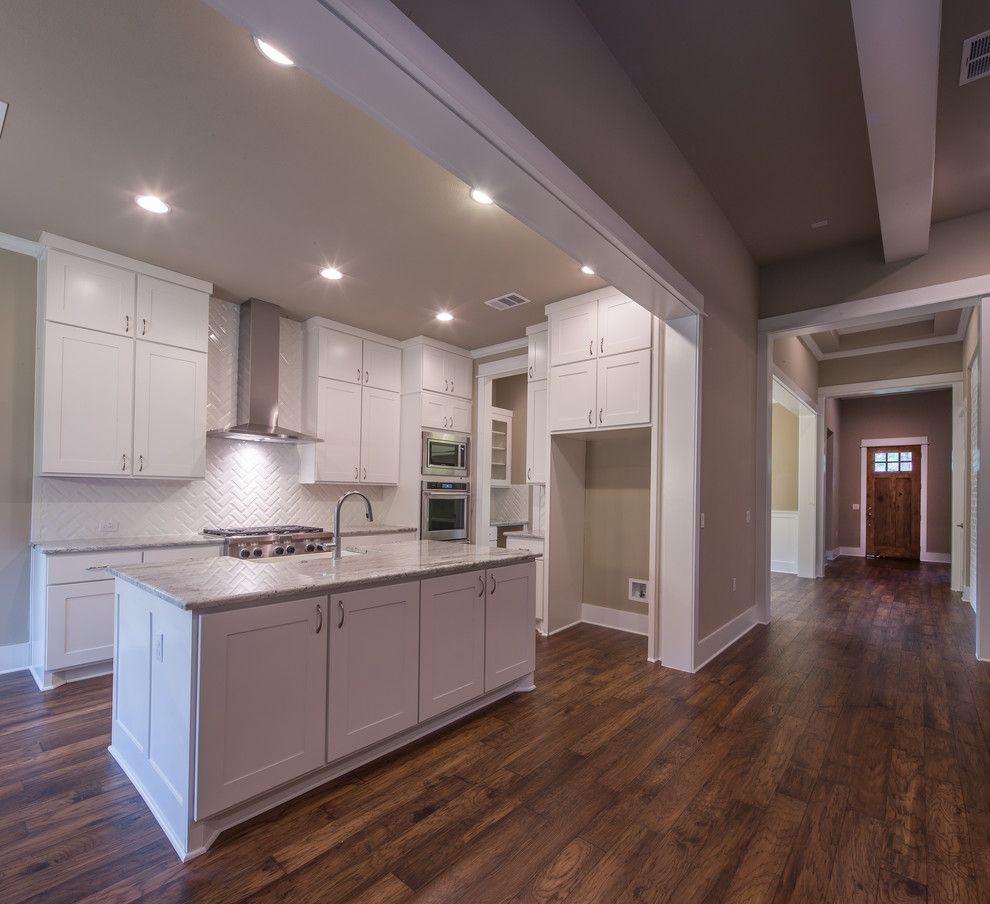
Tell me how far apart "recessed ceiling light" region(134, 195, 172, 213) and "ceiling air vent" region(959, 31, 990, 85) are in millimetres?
4023

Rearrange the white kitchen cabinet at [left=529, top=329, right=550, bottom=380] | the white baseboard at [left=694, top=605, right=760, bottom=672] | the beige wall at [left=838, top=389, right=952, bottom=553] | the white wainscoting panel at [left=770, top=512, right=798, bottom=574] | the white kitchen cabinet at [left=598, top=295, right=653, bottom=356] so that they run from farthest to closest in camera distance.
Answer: the beige wall at [left=838, top=389, right=952, bottom=553] → the white wainscoting panel at [left=770, top=512, right=798, bottom=574] → the white kitchen cabinet at [left=529, top=329, right=550, bottom=380] → the white kitchen cabinet at [left=598, top=295, right=653, bottom=356] → the white baseboard at [left=694, top=605, right=760, bottom=672]

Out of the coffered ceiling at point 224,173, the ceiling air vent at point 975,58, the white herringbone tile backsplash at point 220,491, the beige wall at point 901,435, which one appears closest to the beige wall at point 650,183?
the coffered ceiling at point 224,173

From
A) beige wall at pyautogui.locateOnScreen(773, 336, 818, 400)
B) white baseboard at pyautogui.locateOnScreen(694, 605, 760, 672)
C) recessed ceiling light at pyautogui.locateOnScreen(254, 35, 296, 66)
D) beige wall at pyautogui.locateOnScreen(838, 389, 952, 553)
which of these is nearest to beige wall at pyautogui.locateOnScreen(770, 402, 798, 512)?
beige wall at pyautogui.locateOnScreen(773, 336, 818, 400)

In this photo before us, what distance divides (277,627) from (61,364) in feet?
9.10

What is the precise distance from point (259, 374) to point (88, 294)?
4.18ft

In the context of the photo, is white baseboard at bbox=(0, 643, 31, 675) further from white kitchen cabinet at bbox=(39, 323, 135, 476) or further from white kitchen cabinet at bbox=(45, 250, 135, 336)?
white kitchen cabinet at bbox=(45, 250, 135, 336)

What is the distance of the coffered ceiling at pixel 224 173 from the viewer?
6.25 feet

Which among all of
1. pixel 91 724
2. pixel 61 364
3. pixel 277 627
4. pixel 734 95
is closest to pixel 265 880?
pixel 277 627

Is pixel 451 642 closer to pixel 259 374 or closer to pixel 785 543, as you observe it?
pixel 259 374

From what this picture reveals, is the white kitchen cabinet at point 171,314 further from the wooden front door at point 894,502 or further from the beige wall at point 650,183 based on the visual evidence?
the wooden front door at point 894,502

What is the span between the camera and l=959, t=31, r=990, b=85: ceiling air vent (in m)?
2.32

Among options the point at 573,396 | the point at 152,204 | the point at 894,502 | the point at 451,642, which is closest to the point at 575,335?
the point at 573,396

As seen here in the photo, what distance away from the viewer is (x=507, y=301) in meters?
4.39

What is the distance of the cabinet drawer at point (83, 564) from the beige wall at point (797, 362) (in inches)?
223
